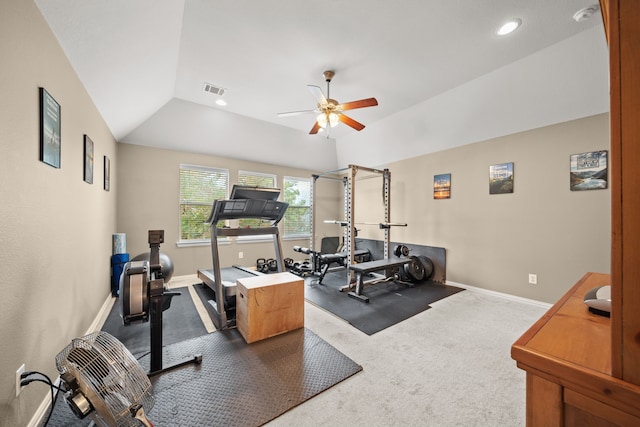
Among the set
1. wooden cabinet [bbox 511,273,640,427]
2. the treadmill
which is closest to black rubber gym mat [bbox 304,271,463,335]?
the treadmill

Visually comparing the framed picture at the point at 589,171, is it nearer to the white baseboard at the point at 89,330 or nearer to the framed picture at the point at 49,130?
the framed picture at the point at 49,130

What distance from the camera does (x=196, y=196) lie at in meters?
5.14

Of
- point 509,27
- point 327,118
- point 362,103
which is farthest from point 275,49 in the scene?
point 509,27

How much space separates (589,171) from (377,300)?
10.4 ft

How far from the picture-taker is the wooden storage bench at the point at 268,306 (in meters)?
2.52

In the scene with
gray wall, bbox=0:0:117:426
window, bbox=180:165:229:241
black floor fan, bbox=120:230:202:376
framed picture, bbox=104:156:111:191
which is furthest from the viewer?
window, bbox=180:165:229:241

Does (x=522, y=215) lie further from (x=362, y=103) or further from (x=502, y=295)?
(x=362, y=103)

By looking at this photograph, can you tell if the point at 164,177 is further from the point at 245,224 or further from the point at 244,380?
the point at 244,380

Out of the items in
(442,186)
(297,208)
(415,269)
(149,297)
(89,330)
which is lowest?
(89,330)

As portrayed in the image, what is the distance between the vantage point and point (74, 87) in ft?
7.19

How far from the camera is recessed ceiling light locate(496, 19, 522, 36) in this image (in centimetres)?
259

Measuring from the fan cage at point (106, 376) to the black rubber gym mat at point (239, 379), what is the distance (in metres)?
0.57

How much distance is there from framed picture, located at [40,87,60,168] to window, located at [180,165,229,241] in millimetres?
3227

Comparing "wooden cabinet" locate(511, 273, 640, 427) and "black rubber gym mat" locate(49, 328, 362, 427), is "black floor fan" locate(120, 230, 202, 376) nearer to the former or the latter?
"black rubber gym mat" locate(49, 328, 362, 427)
